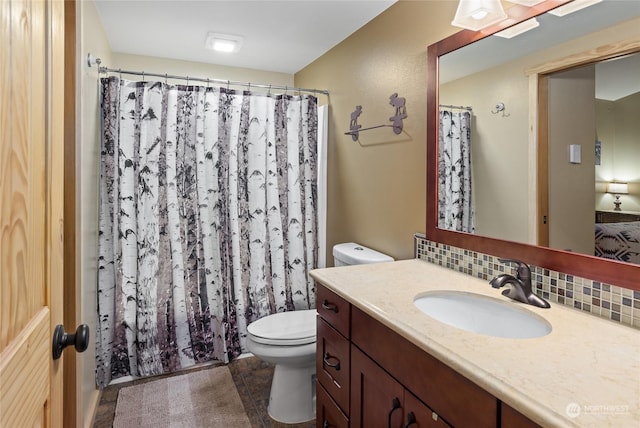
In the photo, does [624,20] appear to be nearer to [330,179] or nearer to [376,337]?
[376,337]

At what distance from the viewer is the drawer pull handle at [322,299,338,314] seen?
144 centimetres

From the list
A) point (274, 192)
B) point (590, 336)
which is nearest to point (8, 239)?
point (590, 336)

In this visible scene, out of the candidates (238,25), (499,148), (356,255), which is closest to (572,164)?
(499,148)

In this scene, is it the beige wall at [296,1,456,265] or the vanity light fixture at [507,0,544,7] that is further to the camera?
the beige wall at [296,1,456,265]

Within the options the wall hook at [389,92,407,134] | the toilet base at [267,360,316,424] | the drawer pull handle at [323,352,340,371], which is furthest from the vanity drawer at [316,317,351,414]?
the wall hook at [389,92,407,134]

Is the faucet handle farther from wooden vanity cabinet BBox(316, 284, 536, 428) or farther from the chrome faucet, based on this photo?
wooden vanity cabinet BBox(316, 284, 536, 428)

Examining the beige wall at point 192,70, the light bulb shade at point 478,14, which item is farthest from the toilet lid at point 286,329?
the beige wall at point 192,70

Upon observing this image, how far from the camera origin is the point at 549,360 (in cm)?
83

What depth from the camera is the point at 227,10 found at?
2146mm

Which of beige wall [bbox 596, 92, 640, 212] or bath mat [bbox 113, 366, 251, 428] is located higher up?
beige wall [bbox 596, 92, 640, 212]

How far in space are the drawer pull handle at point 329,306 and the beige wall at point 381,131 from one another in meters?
0.67

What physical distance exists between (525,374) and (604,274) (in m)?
0.56

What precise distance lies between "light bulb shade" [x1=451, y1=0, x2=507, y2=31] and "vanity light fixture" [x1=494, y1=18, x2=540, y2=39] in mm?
48

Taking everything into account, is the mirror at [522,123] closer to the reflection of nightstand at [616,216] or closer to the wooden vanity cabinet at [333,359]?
the reflection of nightstand at [616,216]
